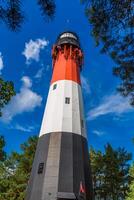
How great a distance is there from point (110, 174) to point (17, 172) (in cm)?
1017

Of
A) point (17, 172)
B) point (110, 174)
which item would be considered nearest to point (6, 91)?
point (17, 172)

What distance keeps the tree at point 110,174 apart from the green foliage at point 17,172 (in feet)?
24.4

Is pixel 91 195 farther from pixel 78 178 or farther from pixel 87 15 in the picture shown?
pixel 87 15

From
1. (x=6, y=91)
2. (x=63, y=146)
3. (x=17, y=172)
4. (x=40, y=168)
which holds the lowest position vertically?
(x=6, y=91)

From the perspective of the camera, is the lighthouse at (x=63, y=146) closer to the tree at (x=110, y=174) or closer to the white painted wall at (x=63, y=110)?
the white painted wall at (x=63, y=110)

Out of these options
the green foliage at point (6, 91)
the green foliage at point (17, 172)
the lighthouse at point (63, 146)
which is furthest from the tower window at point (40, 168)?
the green foliage at point (6, 91)

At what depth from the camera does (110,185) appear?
95.0 feet

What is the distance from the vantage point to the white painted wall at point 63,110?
18750 mm

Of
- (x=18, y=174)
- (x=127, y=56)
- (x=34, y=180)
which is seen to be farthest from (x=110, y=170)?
(x=127, y=56)

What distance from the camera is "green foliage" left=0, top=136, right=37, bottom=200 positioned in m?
26.3

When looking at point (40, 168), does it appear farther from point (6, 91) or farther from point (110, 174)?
point (110, 174)

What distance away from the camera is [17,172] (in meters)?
27.2

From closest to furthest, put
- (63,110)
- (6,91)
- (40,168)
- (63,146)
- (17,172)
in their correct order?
1. (6,91)
2. (40,168)
3. (63,146)
4. (63,110)
5. (17,172)

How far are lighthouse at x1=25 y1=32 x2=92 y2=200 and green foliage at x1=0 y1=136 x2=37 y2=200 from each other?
27.9ft
